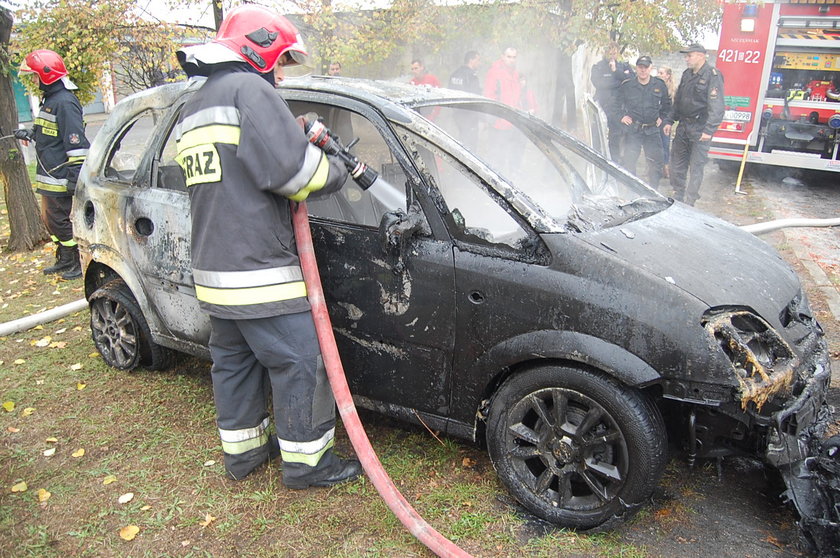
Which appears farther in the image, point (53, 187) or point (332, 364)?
point (53, 187)

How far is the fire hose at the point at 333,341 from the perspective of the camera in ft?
8.57

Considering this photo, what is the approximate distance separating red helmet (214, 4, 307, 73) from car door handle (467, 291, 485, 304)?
1.28 m

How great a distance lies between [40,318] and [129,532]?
9.66 ft

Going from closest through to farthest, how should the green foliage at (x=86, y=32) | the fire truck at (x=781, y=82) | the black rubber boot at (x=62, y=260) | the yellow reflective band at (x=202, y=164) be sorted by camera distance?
the yellow reflective band at (x=202, y=164)
the black rubber boot at (x=62, y=260)
the green foliage at (x=86, y=32)
the fire truck at (x=781, y=82)

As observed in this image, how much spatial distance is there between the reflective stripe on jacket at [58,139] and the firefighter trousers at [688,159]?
682 centimetres

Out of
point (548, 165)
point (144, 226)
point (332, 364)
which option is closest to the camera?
point (332, 364)

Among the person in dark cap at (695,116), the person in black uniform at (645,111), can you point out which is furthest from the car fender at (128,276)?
the person in black uniform at (645,111)

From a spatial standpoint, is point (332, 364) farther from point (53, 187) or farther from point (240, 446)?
point (53, 187)

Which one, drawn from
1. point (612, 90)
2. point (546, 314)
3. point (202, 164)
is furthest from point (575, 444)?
point (612, 90)

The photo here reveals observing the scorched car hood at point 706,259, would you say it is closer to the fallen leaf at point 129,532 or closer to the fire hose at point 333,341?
the fire hose at point 333,341

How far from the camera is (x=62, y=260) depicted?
6441 millimetres

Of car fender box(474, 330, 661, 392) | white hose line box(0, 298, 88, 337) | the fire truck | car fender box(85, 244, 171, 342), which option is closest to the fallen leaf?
car fender box(85, 244, 171, 342)

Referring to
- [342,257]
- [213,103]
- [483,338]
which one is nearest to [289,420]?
[342,257]

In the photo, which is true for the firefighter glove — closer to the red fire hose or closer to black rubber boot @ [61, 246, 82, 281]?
black rubber boot @ [61, 246, 82, 281]
